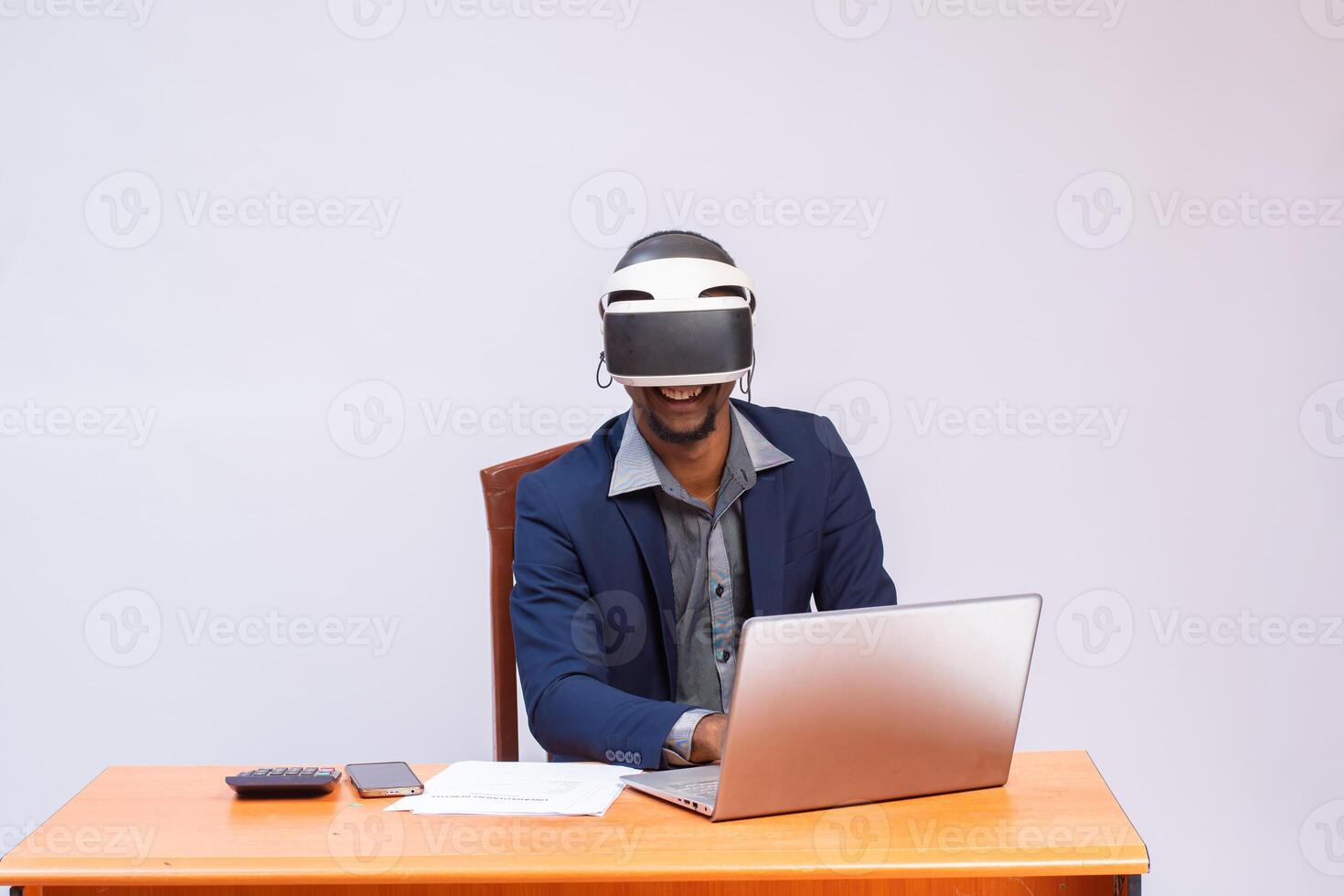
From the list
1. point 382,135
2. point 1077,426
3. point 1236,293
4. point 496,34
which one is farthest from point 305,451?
point 1236,293

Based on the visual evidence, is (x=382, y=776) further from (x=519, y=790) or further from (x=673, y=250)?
(x=673, y=250)

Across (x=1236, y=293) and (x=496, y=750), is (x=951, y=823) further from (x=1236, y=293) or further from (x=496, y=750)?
(x=1236, y=293)

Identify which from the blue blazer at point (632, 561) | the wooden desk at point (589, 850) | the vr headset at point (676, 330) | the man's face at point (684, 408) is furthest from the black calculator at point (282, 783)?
the man's face at point (684, 408)

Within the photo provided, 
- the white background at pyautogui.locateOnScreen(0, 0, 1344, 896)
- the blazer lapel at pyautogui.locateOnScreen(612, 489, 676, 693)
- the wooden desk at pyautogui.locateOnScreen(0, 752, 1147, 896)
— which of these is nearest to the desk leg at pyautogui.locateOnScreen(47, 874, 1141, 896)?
the wooden desk at pyautogui.locateOnScreen(0, 752, 1147, 896)

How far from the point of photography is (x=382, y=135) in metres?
3.12

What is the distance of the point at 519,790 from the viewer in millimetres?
1662

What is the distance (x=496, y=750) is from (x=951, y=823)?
107 centimetres

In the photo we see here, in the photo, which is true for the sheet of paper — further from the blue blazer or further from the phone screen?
the blue blazer

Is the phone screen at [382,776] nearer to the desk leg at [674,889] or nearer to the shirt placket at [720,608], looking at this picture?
the desk leg at [674,889]

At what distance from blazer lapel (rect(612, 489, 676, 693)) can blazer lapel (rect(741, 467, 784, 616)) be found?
15cm

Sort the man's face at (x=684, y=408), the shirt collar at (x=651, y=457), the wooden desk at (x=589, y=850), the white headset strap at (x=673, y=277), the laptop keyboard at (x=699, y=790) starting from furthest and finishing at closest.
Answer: the shirt collar at (x=651, y=457) < the man's face at (x=684, y=408) < the white headset strap at (x=673, y=277) < the laptop keyboard at (x=699, y=790) < the wooden desk at (x=589, y=850)

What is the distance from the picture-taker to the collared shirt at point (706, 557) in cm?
232

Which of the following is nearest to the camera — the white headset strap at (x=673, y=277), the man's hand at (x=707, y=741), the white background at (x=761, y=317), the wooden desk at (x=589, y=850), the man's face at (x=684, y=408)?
the wooden desk at (x=589, y=850)

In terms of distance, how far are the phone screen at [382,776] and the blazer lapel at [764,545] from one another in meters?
0.77
